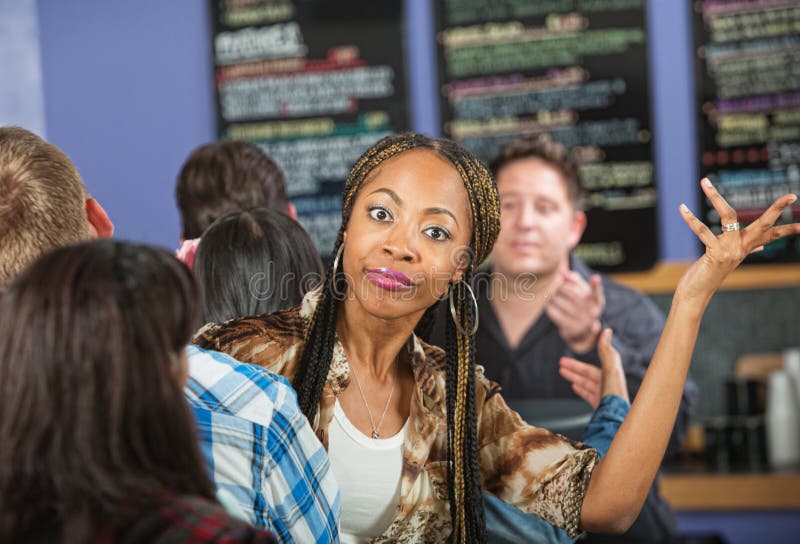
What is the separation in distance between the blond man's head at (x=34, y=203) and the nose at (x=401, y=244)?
0.50m

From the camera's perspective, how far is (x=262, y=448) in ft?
4.57

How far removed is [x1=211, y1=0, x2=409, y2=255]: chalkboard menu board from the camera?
4.30 metres

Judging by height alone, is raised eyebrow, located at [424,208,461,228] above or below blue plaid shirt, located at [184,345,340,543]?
above

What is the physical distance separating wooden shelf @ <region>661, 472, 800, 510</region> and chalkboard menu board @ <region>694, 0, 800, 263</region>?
0.83 m

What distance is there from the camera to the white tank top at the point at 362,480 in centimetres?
175

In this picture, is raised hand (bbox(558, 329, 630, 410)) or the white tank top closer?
the white tank top

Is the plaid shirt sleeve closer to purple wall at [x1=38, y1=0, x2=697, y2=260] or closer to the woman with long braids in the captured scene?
the woman with long braids

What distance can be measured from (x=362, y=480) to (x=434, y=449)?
0.16 metres

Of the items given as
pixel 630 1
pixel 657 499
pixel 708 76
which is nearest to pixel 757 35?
pixel 708 76

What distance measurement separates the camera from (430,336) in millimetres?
2061

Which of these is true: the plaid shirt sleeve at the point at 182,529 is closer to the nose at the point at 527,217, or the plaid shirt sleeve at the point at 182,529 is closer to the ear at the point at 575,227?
the nose at the point at 527,217

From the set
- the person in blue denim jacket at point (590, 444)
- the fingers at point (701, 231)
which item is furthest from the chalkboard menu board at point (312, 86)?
the fingers at point (701, 231)

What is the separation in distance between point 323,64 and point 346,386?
274cm

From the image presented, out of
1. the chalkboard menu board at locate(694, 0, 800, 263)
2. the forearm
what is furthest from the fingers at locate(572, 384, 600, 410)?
the chalkboard menu board at locate(694, 0, 800, 263)
